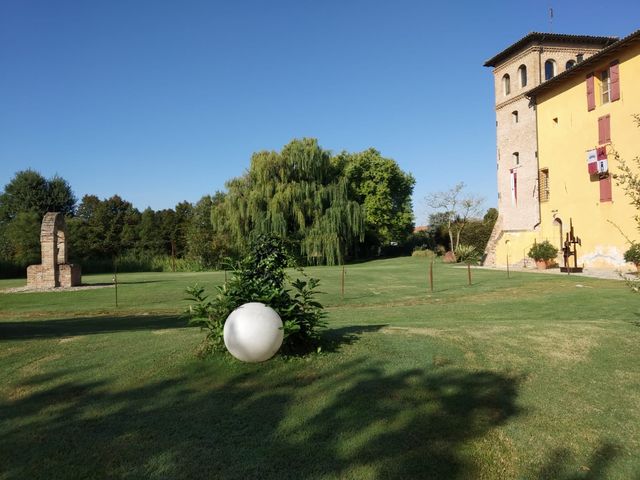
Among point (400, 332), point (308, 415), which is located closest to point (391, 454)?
point (308, 415)

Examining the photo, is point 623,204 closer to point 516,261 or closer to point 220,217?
point 516,261

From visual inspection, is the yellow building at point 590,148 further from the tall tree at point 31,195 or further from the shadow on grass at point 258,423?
the tall tree at point 31,195

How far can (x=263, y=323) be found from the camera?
5188mm

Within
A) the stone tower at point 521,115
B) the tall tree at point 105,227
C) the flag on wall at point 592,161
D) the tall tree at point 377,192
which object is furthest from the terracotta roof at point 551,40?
the tall tree at point 105,227

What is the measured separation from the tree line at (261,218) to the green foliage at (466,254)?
27.6 feet

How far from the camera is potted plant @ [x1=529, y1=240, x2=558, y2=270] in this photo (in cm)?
2836

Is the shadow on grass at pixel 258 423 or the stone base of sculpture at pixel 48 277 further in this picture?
the stone base of sculpture at pixel 48 277

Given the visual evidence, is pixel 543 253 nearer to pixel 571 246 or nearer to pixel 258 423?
pixel 571 246

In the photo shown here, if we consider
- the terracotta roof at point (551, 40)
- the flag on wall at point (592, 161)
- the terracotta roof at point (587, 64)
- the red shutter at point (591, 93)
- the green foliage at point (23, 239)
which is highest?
the terracotta roof at point (551, 40)

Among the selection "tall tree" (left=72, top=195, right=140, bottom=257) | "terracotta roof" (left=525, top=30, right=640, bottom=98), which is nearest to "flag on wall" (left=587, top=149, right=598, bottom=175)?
"terracotta roof" (left=525, top=30, right=640, bottom=98)

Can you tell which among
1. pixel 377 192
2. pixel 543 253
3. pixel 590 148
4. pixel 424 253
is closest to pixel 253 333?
pixel 590 148

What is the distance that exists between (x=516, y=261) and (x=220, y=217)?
Result: 76.8ft

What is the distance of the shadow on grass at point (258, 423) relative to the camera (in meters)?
3.42

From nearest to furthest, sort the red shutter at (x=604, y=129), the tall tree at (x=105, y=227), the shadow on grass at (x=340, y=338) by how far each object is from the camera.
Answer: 1. the shadow on grass at (x=340, y=338)
2. the red shutter at (x=604, y=129)
3. the tall tree at (x=105, y=227)
